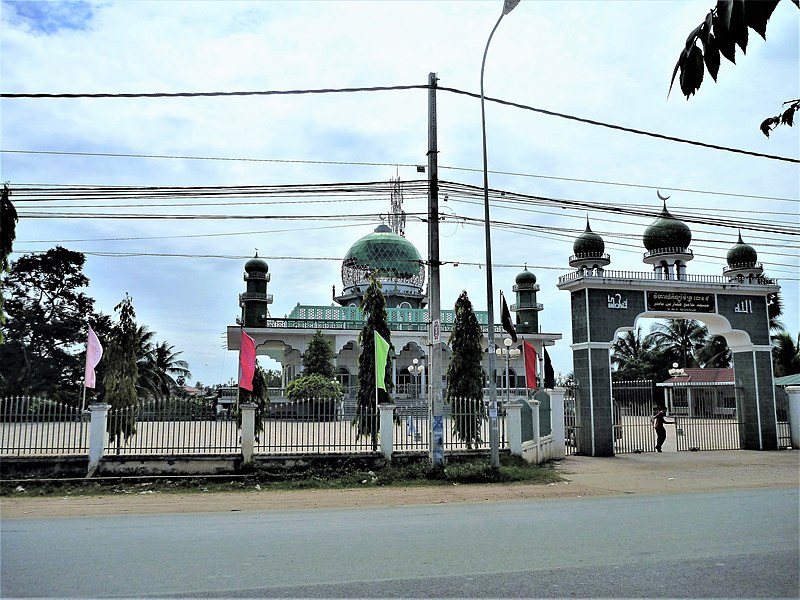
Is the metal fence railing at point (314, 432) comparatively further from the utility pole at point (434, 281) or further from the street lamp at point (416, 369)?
the street lamp at point (416, 369)

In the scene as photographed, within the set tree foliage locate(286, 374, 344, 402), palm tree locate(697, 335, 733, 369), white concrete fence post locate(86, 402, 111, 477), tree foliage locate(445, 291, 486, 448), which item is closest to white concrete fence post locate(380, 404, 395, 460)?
tree foliage locate(445, 291, 486, 448)

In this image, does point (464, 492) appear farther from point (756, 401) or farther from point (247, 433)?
point (756, 401)

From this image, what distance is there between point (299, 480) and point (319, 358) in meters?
25.8

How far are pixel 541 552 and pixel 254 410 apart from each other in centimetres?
866

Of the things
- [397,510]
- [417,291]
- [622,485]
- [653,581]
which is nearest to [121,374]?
[397,510]

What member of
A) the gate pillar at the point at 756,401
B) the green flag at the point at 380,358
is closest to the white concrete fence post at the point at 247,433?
the green flag at the point at 380,358

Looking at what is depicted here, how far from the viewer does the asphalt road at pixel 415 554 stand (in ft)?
17.7

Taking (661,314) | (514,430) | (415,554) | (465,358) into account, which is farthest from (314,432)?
(661,314)

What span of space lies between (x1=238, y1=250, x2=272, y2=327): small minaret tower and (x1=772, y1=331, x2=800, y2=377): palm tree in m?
33.0

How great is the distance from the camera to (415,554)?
6480 millimetres

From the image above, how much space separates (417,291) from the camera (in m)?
48.2

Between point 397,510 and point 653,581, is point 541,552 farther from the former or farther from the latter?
point 397,510

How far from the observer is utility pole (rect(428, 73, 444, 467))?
13.6 metres

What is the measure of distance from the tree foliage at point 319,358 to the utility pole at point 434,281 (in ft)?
82.8
